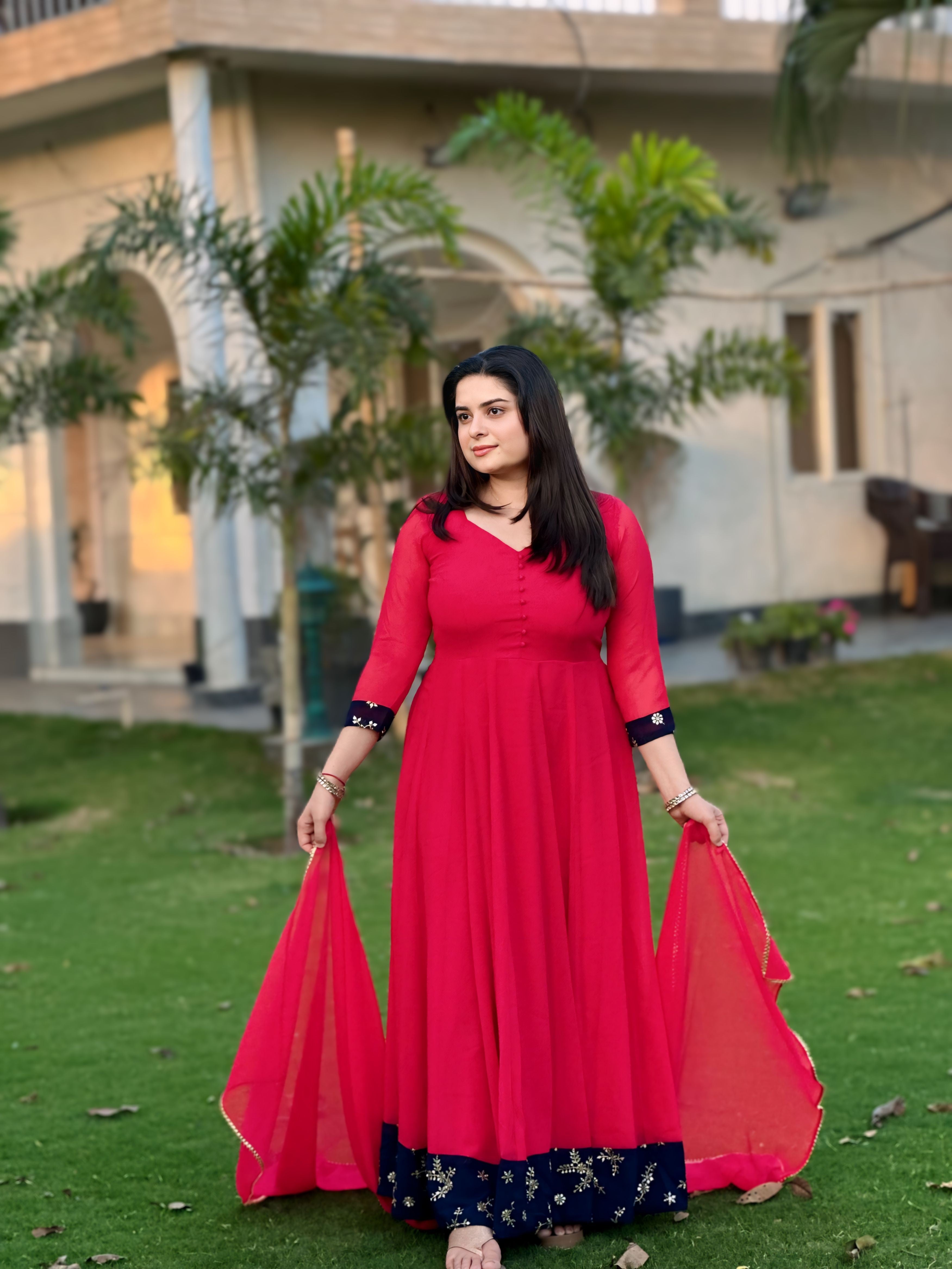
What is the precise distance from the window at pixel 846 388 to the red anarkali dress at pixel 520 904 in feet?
→ 37.0

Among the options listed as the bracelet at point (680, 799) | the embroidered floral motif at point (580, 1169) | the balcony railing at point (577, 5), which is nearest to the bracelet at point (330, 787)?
the bracelet at point (680, 799)

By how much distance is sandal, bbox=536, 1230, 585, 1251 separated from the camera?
294 centimetres

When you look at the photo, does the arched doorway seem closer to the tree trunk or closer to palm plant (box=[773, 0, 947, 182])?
the tree trunk

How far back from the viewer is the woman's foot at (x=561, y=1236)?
2.95 metres

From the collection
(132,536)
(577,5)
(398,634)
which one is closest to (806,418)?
(577,5)

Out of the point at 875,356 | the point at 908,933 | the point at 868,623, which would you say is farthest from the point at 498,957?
the point at 875,356

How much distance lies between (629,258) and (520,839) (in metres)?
5.26

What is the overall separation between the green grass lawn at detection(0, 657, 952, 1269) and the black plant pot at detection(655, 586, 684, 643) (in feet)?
8.48

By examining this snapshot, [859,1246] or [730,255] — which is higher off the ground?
[730,255]

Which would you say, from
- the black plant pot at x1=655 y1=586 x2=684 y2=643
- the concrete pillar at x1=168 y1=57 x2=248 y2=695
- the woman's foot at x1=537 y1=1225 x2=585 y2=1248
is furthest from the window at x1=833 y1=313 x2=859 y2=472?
the woman's foot at x1=537 y1=1225 x2=585 y2=1248

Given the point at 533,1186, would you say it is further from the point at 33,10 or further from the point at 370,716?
the point at 33,10

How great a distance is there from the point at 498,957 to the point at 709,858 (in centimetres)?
55

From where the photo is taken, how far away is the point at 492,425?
3.00 metres

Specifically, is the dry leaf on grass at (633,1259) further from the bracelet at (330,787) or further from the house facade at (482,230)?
the house facade at (482,230)
